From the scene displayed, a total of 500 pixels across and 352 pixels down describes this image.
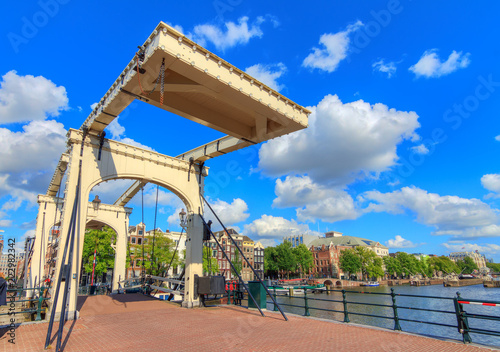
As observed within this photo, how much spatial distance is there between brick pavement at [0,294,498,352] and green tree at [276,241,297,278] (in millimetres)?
70030

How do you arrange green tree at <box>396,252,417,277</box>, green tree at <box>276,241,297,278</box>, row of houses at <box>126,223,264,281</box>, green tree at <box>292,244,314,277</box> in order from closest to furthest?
row of houses at <box>126,223,264,281</box>, green tree at <box>276,241,297,278</box>, green tree at <box>292,244,314,277</box>, green tree at <box>396,252,417,277</box>

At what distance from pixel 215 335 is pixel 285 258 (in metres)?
73.5

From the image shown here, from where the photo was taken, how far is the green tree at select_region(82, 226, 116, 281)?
32781 mm

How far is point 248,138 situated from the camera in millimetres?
11695

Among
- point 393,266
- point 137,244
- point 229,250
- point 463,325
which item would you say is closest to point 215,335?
point 463,325

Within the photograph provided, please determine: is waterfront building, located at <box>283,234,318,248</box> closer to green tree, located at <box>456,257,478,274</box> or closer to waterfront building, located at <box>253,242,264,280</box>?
waterfront building, located at <box>253,242,264,280</box>

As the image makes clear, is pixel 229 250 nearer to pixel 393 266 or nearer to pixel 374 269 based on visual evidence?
pixel 374 269

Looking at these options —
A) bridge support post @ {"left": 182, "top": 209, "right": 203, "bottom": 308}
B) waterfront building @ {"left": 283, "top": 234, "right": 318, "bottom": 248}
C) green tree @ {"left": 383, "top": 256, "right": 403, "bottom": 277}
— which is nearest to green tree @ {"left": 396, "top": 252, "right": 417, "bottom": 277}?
green tree @ {"left": 383, "top": 256, "right": 403, "bottom": 277}

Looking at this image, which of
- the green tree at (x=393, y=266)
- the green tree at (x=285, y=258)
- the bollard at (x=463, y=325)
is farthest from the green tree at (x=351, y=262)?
the bollard at (x=463, y=325)

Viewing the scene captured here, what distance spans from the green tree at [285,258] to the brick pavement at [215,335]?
230 ft

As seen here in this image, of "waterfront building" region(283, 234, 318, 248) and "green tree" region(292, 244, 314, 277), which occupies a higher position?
"waterfront building" region(283, 234, 318, 248)

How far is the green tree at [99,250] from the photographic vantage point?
32.8 metres

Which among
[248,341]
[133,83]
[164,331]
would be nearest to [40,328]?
[164,331]

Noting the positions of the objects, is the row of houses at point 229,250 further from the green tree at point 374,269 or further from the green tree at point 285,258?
the green tree at point 374,269
